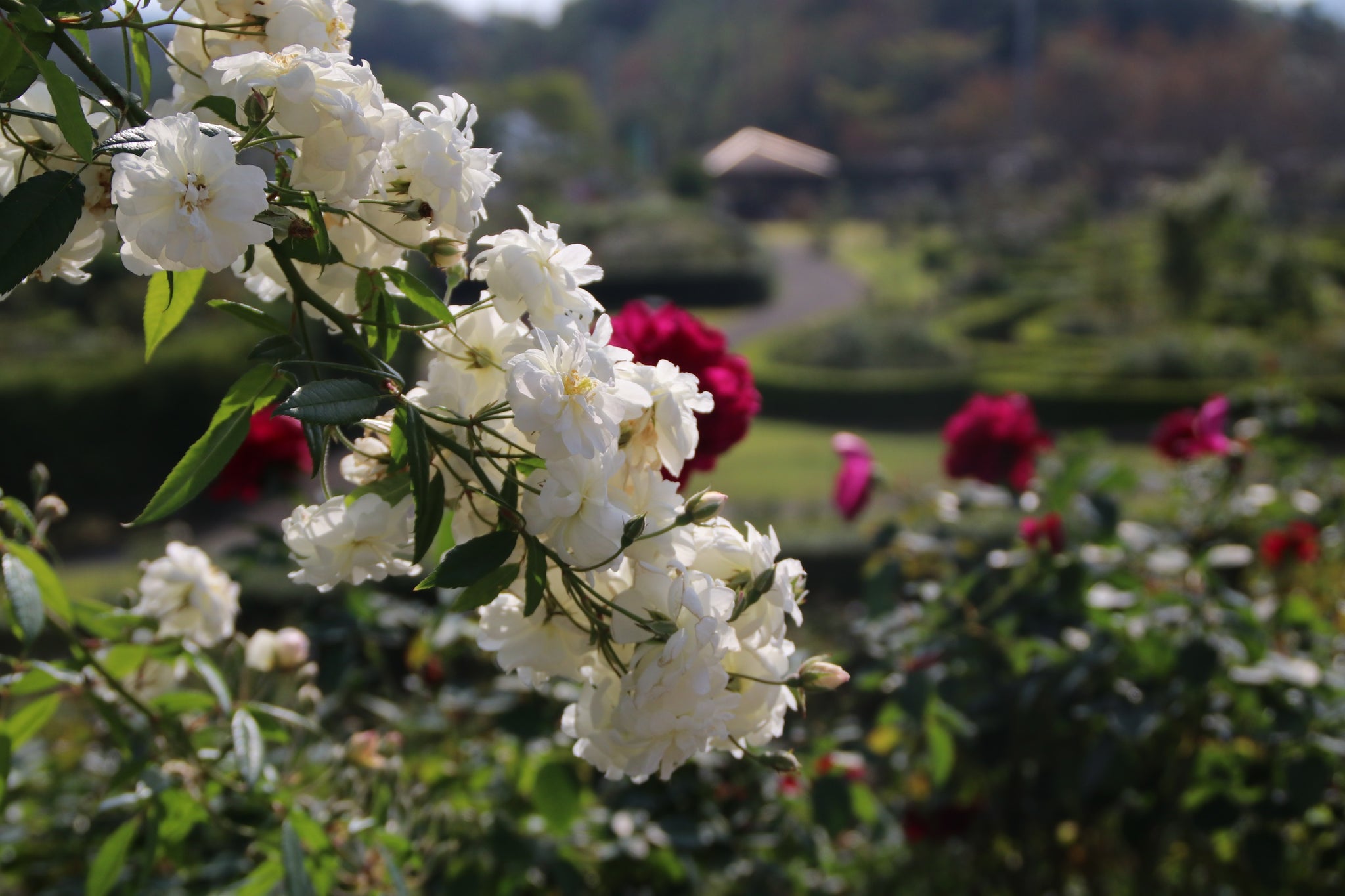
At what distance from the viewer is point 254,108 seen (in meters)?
0.64

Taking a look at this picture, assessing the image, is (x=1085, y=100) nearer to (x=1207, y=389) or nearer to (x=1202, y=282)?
(x=1202, y=282)

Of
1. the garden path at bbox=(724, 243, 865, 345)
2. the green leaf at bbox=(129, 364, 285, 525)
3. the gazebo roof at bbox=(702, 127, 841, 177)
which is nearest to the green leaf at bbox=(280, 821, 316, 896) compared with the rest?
the green leaf at bbox=(129, 364, 285, 525)

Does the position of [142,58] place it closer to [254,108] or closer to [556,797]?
[254,108]

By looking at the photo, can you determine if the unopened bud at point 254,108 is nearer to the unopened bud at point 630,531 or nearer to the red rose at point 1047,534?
the unopened bud at point 630,531

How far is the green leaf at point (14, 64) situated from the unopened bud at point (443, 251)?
0.84 feet

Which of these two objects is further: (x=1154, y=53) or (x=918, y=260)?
(x=1154, y=53)

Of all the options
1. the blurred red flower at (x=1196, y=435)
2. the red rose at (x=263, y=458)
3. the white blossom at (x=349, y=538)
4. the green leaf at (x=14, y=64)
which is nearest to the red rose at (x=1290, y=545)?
the blurred red flower at (x=1196, y=435)

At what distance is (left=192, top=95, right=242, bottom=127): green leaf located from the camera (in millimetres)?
665

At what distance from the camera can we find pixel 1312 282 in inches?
520

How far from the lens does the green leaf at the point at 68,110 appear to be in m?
0.64

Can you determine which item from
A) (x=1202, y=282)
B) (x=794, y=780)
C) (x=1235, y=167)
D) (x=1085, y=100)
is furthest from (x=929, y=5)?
(x=794, y=780)

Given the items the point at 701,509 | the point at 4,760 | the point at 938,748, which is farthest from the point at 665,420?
the point at 938,748

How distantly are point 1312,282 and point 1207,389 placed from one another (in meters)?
4.83

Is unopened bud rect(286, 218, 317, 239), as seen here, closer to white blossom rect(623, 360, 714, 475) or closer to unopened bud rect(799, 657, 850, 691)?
white blossom rect(623, 360, 714, 475)
